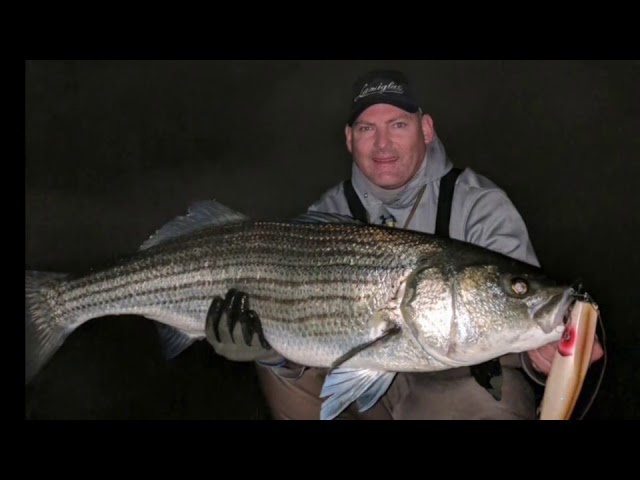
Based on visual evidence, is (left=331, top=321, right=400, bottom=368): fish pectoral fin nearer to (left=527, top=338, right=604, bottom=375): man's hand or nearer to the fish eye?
the fish eye

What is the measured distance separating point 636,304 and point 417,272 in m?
7.09

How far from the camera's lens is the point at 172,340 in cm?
277

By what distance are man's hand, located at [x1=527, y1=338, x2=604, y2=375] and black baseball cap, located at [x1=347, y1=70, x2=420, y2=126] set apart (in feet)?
4.68

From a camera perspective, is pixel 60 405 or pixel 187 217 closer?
pixel 187 217

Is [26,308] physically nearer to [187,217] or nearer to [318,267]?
[187,217]

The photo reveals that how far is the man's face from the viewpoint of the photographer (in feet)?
9.83

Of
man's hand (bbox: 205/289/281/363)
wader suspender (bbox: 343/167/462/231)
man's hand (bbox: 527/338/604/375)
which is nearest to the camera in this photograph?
man's hand (bbox: 527/338/604/375)

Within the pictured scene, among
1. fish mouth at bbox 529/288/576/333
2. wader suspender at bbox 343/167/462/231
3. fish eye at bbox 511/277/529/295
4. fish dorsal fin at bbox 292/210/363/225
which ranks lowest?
fish mouth at bbox 529/288/576/333

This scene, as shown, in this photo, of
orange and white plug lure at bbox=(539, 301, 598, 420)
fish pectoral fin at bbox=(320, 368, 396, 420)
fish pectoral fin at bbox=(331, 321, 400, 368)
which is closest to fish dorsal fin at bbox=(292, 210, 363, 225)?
fish pectoral fin at bbox=(331, 321, 400, 368)

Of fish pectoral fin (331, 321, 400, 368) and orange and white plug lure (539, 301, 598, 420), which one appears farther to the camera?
fish pectoral fin (331, 321, 400, 368)

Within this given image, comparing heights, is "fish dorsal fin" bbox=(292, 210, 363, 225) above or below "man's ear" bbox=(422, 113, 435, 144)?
below

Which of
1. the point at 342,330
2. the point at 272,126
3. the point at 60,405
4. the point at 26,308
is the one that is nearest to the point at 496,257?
the point at 342,330

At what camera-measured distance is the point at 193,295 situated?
8.54 feet

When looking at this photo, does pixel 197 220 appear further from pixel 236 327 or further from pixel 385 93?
pixel 385 93
